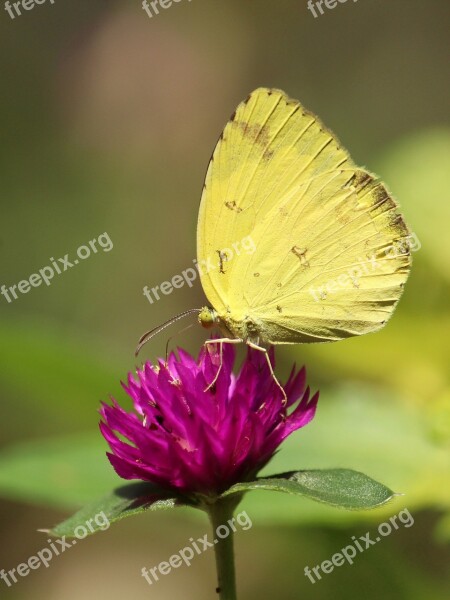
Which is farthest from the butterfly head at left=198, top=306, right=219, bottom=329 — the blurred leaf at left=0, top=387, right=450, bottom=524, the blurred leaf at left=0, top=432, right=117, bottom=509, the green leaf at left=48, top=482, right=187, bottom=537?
the blurred leaf at left=0, top=432, right=117, bottom=509

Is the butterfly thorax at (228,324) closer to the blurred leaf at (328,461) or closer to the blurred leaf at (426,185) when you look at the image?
the blurred leaf at (328,461)

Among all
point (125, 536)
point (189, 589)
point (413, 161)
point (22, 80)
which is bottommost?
point (189, 589)

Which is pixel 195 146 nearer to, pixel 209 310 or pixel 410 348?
pixel 410 348

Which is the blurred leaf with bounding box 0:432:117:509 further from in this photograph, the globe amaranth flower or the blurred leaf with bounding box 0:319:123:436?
the globe amaranth flower

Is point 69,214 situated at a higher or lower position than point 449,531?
higher

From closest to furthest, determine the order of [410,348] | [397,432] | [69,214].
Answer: [397,432] → [410,348] → [69,214]

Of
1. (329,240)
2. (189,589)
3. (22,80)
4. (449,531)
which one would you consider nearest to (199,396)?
(329,240)

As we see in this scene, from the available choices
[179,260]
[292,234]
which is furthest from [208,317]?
[179,260]
